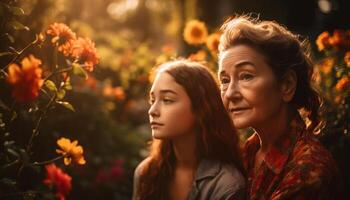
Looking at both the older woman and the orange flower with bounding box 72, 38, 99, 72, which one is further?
the older woman

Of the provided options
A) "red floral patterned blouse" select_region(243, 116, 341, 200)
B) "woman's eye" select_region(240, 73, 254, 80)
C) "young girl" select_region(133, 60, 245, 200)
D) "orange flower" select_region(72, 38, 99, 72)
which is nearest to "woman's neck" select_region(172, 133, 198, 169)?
"young girl" select_region(133, 60, 245, 200)

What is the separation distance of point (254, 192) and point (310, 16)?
11172 millimetres

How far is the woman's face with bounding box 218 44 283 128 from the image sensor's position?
95.7 inches

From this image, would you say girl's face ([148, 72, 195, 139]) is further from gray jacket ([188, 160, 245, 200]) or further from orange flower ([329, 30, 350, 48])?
orange flower ([329, 30, 350, 48])

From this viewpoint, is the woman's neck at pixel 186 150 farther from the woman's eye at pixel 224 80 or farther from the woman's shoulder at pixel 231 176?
the woman's eye at pixel 224 80

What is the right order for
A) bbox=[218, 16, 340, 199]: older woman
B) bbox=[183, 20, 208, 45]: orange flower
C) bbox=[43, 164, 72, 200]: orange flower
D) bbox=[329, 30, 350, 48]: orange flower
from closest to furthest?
bbox=[43, 164, 72, 200]: orange flower → bbox=[218, 16, 340, 199]: older woman → bbox=[329, 30, 350, 48]: orange flower → bbox=[183, 20, 208, 45]: orange flower

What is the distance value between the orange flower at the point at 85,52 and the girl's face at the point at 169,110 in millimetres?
691

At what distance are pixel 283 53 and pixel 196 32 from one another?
1.39 metres

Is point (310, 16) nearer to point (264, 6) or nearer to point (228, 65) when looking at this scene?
point (264, 6)

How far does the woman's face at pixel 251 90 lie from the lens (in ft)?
7.98

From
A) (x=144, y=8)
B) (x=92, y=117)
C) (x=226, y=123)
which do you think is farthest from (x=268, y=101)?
(x=144, y=8)

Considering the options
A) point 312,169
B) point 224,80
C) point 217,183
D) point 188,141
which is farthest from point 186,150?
point 312,169

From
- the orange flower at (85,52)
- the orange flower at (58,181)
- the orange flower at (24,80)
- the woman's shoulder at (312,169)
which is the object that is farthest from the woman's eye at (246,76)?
the orange flower at (24,80)

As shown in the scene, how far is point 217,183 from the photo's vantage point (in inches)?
110
